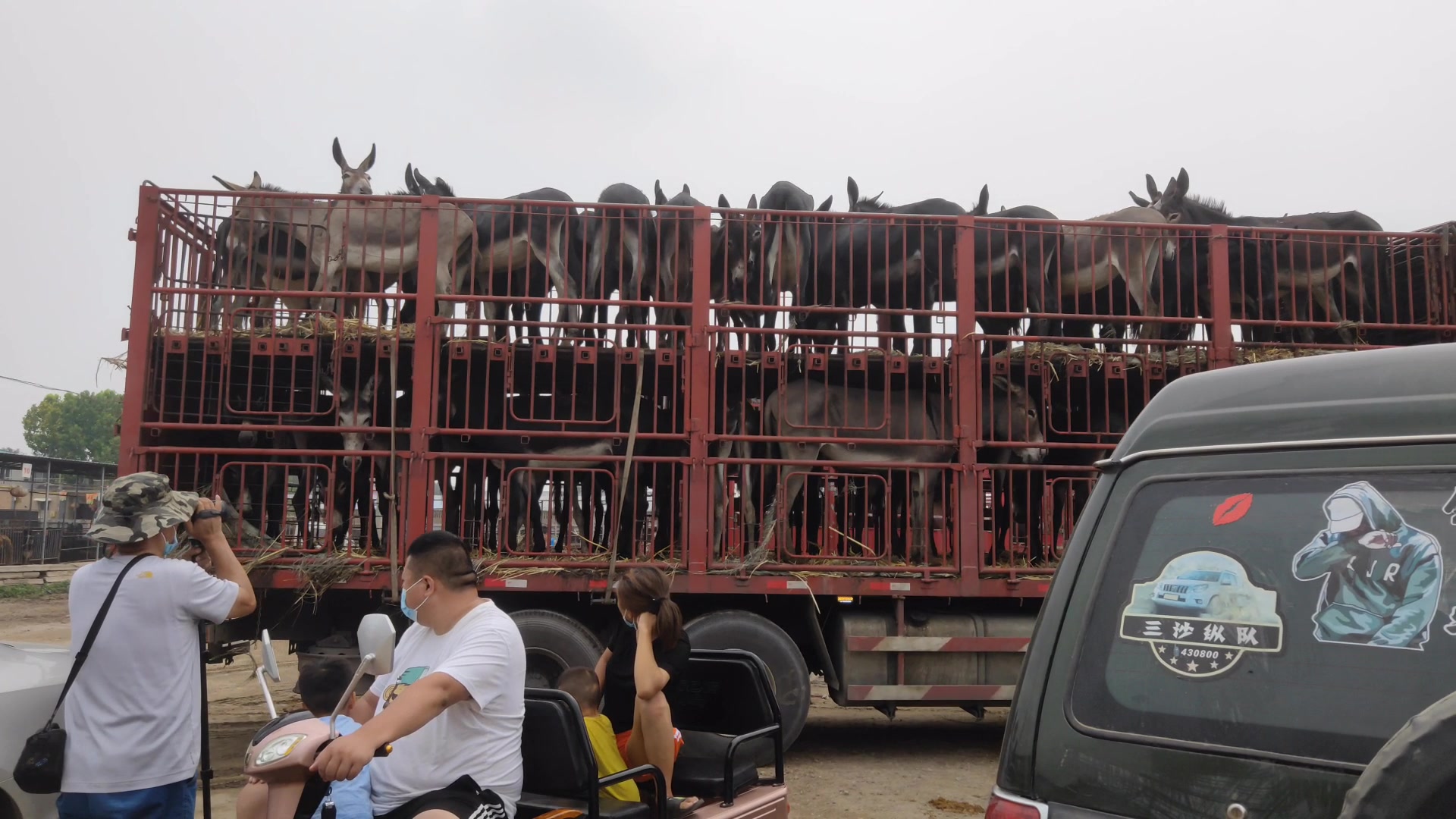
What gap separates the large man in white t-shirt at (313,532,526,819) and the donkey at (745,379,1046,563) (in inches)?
182

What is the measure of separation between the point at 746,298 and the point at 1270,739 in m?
6.56

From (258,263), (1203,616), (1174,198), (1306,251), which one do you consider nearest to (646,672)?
(1203,616)

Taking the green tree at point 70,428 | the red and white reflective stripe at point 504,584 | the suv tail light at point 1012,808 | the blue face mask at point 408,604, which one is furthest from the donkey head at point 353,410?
the green tree at point 70,428

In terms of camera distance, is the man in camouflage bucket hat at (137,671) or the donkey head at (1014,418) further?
the donkey head at (1014,418)

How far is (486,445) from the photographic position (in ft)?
25.8

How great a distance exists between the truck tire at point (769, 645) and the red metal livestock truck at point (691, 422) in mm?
20

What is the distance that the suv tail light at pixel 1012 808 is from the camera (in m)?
2.03

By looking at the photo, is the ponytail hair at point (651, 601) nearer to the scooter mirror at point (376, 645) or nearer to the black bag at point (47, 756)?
the scooter mirror at point (376, 645)

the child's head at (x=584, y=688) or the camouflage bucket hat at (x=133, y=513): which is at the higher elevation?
the camouflage bucket hat at (x=133, y=513)

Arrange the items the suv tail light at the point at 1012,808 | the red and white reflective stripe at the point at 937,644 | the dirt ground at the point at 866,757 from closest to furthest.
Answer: the suv tail light at the point at 1012,808 → the dirt ground at the point at 866,757 → the red and white reflective stripe at the point at 937,644

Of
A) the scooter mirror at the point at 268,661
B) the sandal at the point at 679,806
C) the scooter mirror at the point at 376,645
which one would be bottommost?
the sandal at the point at 679,806

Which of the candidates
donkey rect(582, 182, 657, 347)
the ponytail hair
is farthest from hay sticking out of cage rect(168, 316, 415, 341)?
the ponytail hair

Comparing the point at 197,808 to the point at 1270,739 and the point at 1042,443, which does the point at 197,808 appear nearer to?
the point at 1042,443

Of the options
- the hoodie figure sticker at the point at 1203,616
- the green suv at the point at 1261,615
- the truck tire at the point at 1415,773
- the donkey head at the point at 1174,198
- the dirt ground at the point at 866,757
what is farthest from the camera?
the donkey head at the point at 1174,198
